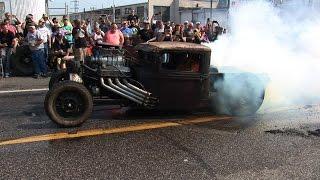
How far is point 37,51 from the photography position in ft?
42.1

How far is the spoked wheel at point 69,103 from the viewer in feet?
21.9

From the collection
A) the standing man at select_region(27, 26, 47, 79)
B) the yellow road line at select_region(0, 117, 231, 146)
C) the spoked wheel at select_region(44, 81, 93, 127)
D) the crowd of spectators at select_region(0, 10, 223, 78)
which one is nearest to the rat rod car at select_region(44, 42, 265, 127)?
the spoked wheel at select_region(44, 81, 93, 127)

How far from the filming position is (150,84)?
7.11 meters

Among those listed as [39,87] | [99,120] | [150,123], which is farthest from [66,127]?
[39,87]

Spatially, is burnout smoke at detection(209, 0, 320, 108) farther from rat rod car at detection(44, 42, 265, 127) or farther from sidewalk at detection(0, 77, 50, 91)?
sidewalk at detection(0, 77, 50, 91)

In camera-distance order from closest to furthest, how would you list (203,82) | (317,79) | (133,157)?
(133,157), (203,82), (317,79)

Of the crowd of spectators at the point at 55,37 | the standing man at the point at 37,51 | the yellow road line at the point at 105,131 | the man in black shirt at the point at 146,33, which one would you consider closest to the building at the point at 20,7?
the crowd of spectators at the point at 55,37

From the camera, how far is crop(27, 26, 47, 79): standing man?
12.7m

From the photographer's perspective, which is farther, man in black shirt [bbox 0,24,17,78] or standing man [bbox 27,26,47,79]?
man in black shirt [bbox 0,24,17,78]

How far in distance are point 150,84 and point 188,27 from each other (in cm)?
663

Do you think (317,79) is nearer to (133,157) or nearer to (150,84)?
(150,84)

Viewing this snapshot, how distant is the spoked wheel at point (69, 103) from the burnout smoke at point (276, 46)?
2.44 m

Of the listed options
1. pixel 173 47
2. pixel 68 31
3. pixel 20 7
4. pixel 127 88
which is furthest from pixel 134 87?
pixel 20 7

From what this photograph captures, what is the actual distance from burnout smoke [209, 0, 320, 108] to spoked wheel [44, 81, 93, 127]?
8.00 feet
